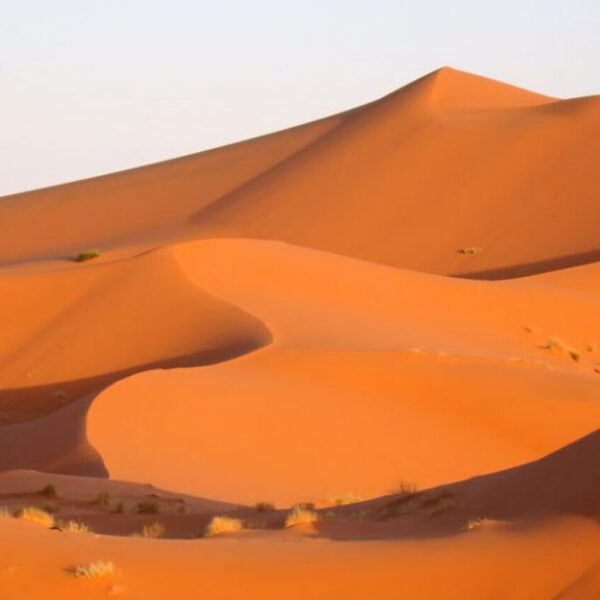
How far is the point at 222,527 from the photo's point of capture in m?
11.7

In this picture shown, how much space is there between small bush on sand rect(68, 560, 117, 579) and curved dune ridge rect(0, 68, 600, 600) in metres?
0.08

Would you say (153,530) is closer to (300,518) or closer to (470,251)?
(300,518)

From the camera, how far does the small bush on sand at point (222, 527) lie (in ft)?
37.4

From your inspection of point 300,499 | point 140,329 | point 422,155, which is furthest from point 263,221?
point 300,499

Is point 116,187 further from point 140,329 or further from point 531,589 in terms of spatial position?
point 531,589

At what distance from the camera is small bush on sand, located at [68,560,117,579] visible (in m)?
8.66

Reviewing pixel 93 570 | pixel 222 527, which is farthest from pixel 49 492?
pixel 93 570

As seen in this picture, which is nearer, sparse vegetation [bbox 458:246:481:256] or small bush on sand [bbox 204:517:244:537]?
small bush on sand [bbox 204:517:244:537]

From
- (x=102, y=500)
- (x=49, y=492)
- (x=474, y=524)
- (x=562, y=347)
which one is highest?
(x=562, y=347)

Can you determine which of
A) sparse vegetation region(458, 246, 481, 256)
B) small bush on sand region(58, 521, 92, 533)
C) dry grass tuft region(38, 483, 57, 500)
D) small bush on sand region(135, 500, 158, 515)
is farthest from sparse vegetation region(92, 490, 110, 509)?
sparse vegetation region(458, 246, 481, 256)

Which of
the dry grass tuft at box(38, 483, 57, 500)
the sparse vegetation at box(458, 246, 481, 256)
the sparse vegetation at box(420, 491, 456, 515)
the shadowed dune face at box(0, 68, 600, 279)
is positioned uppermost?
the shadowed dune face at box(0, 68, 600, 279)

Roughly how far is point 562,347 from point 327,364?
30.0 ft

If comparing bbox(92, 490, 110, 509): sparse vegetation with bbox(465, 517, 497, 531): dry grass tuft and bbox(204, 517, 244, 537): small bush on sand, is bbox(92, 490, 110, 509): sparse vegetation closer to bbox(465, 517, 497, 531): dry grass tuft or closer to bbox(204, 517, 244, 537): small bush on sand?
bbox(204, 517, 244, 537): small bush on sand

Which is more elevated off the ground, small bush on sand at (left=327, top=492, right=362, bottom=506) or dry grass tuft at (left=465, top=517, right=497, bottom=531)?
small bush on sand at (left=327, top=492, right=362, bottom=506)
